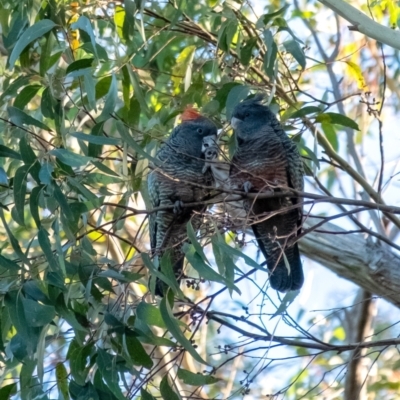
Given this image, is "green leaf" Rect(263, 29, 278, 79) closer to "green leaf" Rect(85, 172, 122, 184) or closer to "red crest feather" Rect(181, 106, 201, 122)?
"red crest feather" Rect(181, 106, 201, 122)

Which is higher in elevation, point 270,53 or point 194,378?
point 270,53

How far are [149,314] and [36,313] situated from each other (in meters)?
0.30

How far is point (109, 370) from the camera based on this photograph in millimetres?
2035

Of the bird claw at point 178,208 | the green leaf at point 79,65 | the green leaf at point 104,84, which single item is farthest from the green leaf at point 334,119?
the green leaf at point 79,65

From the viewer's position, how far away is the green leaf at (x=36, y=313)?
2.04 m

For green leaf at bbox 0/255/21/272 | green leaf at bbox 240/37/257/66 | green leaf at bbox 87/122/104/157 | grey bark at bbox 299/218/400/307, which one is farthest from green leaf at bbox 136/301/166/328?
grey bark at bbox 299/218/400/307

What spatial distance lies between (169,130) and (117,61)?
0.68m

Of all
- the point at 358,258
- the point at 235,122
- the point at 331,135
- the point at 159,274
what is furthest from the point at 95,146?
the point at 358,258

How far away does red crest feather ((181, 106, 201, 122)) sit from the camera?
280cm

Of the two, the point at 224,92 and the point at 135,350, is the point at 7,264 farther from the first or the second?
the point at 224,92

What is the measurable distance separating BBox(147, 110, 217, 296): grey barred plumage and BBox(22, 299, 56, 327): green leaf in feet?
2.28

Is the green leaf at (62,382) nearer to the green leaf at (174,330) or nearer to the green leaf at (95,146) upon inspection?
the green leaf at (174,330)

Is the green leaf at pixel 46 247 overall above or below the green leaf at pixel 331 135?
below

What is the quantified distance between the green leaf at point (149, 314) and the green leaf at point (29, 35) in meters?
0.77
